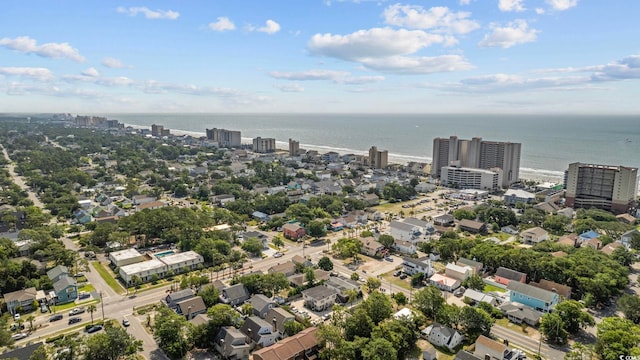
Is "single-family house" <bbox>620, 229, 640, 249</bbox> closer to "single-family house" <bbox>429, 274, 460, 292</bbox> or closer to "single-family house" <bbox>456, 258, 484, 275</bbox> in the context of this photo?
"single-family house" <bbox>456, 258, 484, 275</bbox>

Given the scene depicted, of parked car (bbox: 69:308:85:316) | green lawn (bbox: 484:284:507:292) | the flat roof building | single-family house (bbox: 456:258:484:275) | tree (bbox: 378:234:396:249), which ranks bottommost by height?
parked car (bbox: 69:308:85:316)

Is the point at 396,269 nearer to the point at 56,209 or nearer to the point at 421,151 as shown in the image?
the point at 56,209

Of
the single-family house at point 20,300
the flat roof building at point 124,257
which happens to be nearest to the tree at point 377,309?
the flat roof building at point 124,257

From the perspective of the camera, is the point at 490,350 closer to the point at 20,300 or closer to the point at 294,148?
the point at 20,300

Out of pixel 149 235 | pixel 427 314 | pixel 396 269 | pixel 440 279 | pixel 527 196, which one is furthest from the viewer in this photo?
pixel 527 196

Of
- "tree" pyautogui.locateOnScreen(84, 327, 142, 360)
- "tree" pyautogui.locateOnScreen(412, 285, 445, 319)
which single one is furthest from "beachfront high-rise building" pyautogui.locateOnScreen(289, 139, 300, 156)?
"tree" pyautogui.locateOnScreen(84, 327, 142, 360)

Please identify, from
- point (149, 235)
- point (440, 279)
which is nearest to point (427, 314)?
point (440, 279)

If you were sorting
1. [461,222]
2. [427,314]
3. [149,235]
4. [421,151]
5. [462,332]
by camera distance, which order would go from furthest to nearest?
[421,151], [461,222], [149,235], [427,314], [462,332]
